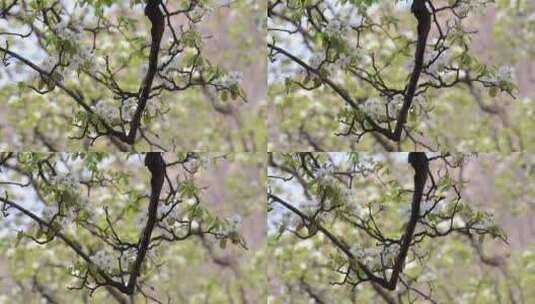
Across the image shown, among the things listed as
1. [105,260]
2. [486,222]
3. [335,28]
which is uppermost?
[335,28]

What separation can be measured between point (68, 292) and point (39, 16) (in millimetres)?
878

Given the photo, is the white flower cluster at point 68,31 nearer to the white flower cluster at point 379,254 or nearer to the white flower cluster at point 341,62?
the white flower cluster at point 341,62

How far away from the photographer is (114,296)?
3.37m

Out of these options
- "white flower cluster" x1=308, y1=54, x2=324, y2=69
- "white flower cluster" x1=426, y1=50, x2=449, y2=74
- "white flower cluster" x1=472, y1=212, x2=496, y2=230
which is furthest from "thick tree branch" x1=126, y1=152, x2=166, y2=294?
"white flower cluster" x1=472, y1=212, x2=496, y2=230

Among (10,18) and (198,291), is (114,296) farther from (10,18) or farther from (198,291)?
(10,18)

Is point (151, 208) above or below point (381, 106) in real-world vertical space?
below

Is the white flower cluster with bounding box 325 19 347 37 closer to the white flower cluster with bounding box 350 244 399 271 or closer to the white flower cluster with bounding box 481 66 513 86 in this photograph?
the white flower cluster with bounding box 481 66 513 86

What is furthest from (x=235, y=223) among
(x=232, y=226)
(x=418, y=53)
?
(x=418, y=53)

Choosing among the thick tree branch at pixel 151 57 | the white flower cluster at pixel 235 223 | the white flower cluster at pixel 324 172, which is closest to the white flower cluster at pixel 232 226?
the white flower cluster at pixel 235 223

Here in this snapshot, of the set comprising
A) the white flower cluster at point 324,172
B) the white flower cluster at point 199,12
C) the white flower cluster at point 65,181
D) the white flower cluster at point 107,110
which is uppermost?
the white flower cluster at point 199,12

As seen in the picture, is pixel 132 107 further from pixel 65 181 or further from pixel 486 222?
pixel 486 222

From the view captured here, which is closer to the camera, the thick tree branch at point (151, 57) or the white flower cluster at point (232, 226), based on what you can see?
the thick tree branch at point (151, 57)

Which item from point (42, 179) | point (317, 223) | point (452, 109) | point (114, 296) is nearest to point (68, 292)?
point (114, 296)

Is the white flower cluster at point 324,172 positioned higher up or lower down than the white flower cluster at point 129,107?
lower down
